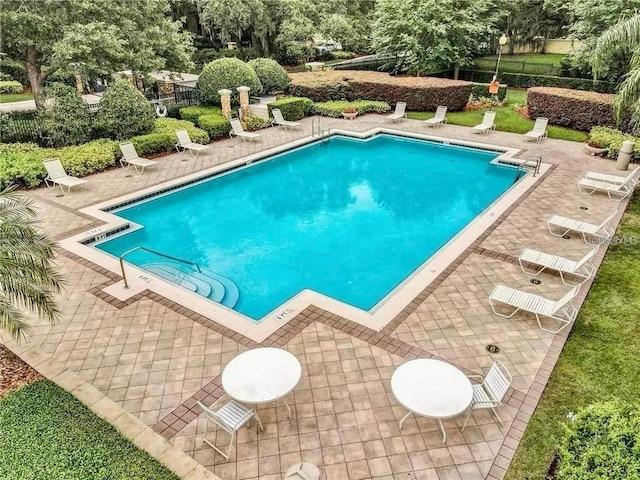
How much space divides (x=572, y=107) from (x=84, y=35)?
1862cm

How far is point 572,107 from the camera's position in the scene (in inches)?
743

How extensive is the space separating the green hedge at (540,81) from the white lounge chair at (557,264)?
20757 millimetres

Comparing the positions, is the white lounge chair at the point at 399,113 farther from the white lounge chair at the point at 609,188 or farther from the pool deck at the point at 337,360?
the pool deck at the point at 337,360

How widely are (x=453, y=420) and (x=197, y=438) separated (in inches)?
122

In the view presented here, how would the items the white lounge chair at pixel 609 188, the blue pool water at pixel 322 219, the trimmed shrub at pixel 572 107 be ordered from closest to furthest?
the blue pool water at pixel 322 219
the white lounge chair at pixel 609 188
the trimmed shrub at pixel 572 107

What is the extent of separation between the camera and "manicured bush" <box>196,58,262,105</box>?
65.7 feet

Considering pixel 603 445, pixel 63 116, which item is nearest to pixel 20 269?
pixel 603 445

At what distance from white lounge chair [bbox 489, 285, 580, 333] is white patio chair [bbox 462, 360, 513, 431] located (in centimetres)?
197

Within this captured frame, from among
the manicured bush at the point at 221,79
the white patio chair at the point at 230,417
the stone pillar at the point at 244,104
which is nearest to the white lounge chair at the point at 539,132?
the stone pillar at the point at 244,104

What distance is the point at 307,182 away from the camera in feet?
50.2

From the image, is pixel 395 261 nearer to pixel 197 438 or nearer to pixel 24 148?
pixel 197 438

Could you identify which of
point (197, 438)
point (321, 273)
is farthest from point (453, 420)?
point (321, 273)

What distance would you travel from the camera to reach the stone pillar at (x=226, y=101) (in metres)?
19.0

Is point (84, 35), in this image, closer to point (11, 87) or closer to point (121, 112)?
point (121, 112)
